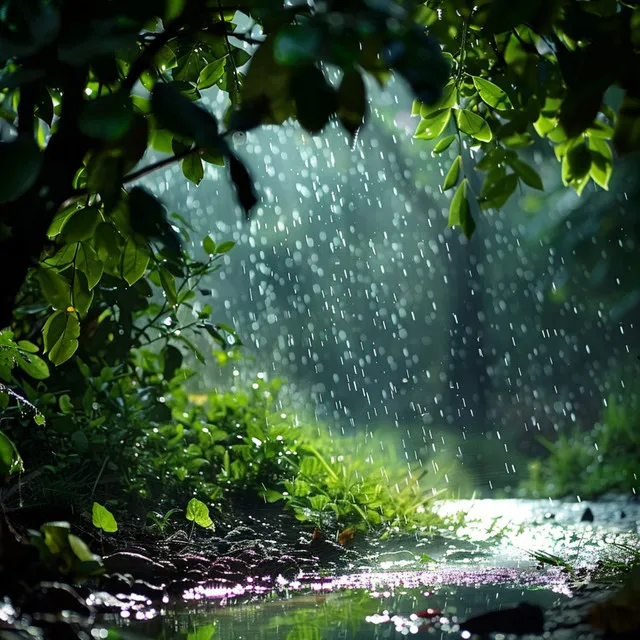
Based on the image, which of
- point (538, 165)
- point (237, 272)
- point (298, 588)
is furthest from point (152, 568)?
point (237, 272)

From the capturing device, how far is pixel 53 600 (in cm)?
107

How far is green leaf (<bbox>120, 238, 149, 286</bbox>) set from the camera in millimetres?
1267

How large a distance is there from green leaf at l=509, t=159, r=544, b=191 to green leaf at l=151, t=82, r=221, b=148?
0.95m

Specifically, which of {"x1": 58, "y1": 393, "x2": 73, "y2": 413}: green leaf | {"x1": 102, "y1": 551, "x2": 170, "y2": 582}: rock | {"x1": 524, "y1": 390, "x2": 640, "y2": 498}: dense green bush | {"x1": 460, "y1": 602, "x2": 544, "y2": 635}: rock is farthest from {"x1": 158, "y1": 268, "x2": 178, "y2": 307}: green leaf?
{"x1": 524, "y1": 390, "x2": 640, "y2": 498}: dense green bush

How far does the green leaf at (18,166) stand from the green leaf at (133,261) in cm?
47

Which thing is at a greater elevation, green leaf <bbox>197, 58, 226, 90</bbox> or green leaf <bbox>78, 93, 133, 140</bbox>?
green leaf <bbox>197, 58, 226, 90</bbox>

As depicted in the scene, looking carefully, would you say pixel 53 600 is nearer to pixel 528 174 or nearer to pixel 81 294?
pixel 81 294

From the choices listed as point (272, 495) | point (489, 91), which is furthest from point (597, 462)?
point (489, 91)

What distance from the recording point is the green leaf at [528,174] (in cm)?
156

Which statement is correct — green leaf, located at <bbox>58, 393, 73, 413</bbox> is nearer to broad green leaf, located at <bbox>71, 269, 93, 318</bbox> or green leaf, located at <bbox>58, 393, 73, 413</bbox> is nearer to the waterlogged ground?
the waterlogged ground

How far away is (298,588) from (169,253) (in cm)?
128

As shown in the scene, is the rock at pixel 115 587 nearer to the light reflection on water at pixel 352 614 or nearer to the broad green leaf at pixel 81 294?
the light reflection on water at pixel 352 614

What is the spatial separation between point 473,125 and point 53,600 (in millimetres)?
→ 1209

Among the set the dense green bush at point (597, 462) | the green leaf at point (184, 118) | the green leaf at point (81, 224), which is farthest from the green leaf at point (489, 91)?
the dense green bush at point (597, 462)
